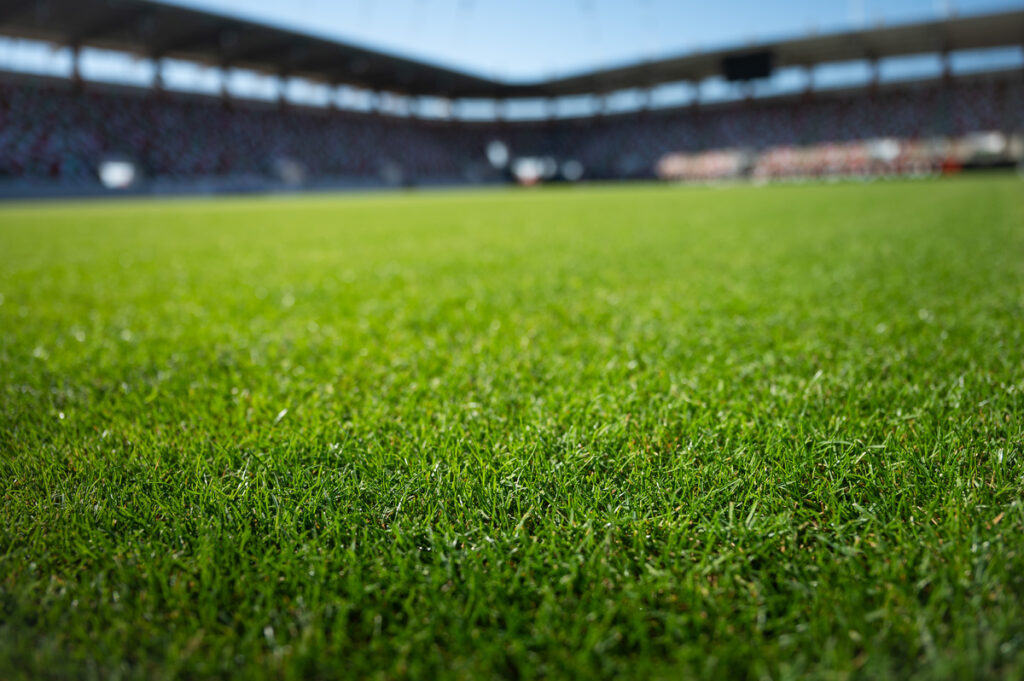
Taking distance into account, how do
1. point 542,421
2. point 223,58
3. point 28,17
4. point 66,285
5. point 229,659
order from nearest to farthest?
point 229,659 → point 542,421 → point 66,285 → point 28,17 → point 223,58

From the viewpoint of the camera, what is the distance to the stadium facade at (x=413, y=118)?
26.4 metres

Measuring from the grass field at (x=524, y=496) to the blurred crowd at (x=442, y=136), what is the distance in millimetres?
29072

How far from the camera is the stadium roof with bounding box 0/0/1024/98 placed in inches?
1009

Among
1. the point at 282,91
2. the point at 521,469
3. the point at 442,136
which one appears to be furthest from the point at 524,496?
the point at 442,136

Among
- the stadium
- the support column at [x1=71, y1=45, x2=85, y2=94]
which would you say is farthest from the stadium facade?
the stadium

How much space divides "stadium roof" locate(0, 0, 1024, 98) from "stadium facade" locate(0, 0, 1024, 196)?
0.41 ft

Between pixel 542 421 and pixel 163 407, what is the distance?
0.94m

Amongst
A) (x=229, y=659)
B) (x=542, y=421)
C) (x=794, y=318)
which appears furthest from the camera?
(x=794, y=318)

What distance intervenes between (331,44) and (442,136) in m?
13.8

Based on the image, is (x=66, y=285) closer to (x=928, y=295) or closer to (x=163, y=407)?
(x=163, y=407)

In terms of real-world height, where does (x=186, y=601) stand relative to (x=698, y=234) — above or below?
below

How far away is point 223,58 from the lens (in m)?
32.0

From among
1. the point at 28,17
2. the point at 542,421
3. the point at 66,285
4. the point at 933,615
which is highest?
the point at 28,17

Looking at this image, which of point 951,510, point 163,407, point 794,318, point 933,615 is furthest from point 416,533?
point 794,318
